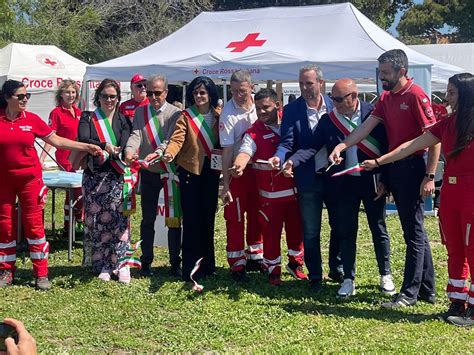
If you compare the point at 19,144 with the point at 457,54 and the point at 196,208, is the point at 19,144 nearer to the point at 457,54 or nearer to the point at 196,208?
the point at 196,208

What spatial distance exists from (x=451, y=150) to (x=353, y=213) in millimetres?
1142

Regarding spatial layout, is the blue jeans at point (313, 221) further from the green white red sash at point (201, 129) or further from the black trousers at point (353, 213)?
the green white red sash at point (201, 129)

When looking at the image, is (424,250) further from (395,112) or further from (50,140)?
(50,140)

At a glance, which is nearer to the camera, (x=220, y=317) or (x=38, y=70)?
(x=220, y=317)

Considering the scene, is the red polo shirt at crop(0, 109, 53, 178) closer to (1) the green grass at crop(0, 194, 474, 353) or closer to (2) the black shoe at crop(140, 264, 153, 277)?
(1) the green grass at crop(0, 194, 474, 353)

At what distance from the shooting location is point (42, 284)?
6.58 meters

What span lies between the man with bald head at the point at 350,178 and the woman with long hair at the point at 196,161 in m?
0.95

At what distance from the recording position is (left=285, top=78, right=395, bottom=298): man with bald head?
235 inches

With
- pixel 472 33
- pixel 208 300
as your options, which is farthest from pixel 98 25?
pixel 208 300

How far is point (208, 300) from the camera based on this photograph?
6.09m

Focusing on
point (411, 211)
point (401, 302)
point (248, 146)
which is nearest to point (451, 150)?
point (411, 211)

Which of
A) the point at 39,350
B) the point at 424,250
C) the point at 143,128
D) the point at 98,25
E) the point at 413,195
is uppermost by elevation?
the point at 98,25

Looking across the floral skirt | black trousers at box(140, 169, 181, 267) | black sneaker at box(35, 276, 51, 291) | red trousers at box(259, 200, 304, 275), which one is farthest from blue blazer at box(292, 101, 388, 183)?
black sneaker at box(35, 276, 51, 291)

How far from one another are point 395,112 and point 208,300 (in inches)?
88.7
